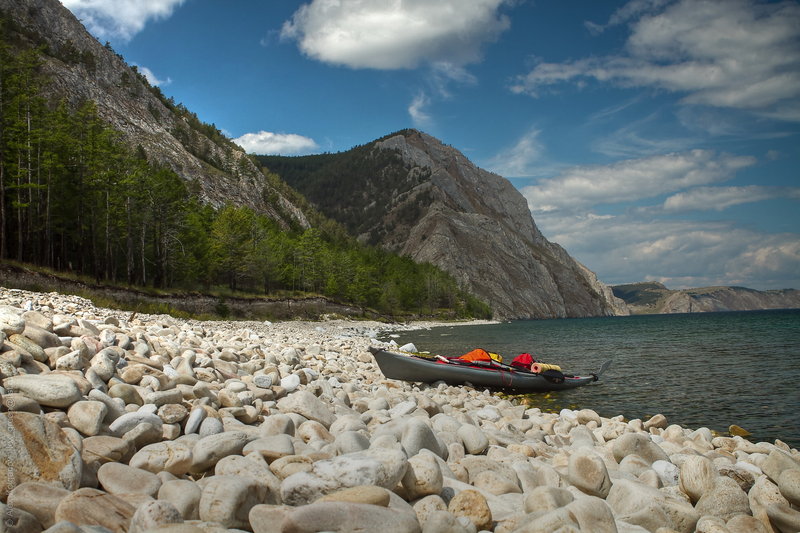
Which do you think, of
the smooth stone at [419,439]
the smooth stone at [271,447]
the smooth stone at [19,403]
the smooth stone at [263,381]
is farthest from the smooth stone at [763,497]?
the smooth stone at [19,403]

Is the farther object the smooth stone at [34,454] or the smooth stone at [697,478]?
the smooth stone at [697,478]

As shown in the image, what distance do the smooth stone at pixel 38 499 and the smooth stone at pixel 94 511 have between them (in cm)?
11

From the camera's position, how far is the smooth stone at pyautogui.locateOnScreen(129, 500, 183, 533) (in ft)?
10.8

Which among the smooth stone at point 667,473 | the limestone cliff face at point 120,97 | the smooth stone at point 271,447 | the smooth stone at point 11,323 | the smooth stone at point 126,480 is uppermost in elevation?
the limestone cliff face at point 120,97

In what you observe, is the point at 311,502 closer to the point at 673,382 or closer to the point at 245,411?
the point at 245,411

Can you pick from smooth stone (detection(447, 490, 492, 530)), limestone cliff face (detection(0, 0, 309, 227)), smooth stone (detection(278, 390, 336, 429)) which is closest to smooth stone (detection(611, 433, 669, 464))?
smooth stone (detection(447, 490, 492, 530))

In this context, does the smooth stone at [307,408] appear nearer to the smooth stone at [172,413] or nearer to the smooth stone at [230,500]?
the smooth stone at [172,413]

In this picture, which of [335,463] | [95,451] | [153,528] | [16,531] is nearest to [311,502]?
[335,463]

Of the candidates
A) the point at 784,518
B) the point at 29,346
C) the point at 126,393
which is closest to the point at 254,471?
the point at 126,393

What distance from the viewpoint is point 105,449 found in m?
4.75

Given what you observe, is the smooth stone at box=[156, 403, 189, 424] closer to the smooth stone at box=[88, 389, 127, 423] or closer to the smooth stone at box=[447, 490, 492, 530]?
the smooth stone at box=[88, 389, 127, 423]

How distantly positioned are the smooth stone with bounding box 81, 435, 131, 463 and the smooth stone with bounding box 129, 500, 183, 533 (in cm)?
152

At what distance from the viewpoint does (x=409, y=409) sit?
9672 mm

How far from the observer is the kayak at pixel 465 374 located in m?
17.4
